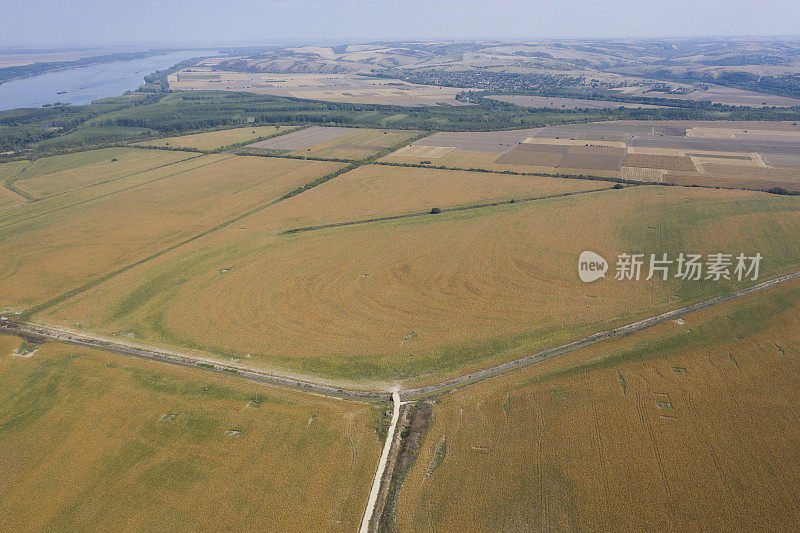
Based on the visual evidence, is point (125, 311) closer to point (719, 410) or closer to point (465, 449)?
point (465, 449)

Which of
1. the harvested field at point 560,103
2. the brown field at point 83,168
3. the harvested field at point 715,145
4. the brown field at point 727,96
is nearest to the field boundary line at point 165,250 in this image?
the brown field at point 83,168

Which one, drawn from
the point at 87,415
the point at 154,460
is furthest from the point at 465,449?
the point at 87,415

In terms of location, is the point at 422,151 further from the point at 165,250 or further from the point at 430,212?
the point at 165,250

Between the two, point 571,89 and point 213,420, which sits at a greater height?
point 571,89

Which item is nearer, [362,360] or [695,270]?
[362,360]

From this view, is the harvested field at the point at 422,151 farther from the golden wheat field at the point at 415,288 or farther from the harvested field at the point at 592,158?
the golden wheat field at the point at 415,288

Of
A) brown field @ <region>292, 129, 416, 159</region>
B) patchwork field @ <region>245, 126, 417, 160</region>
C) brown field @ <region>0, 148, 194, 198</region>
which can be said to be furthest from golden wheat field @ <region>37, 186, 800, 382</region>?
brown field @ <region>0, 148, 194, 198</region>
